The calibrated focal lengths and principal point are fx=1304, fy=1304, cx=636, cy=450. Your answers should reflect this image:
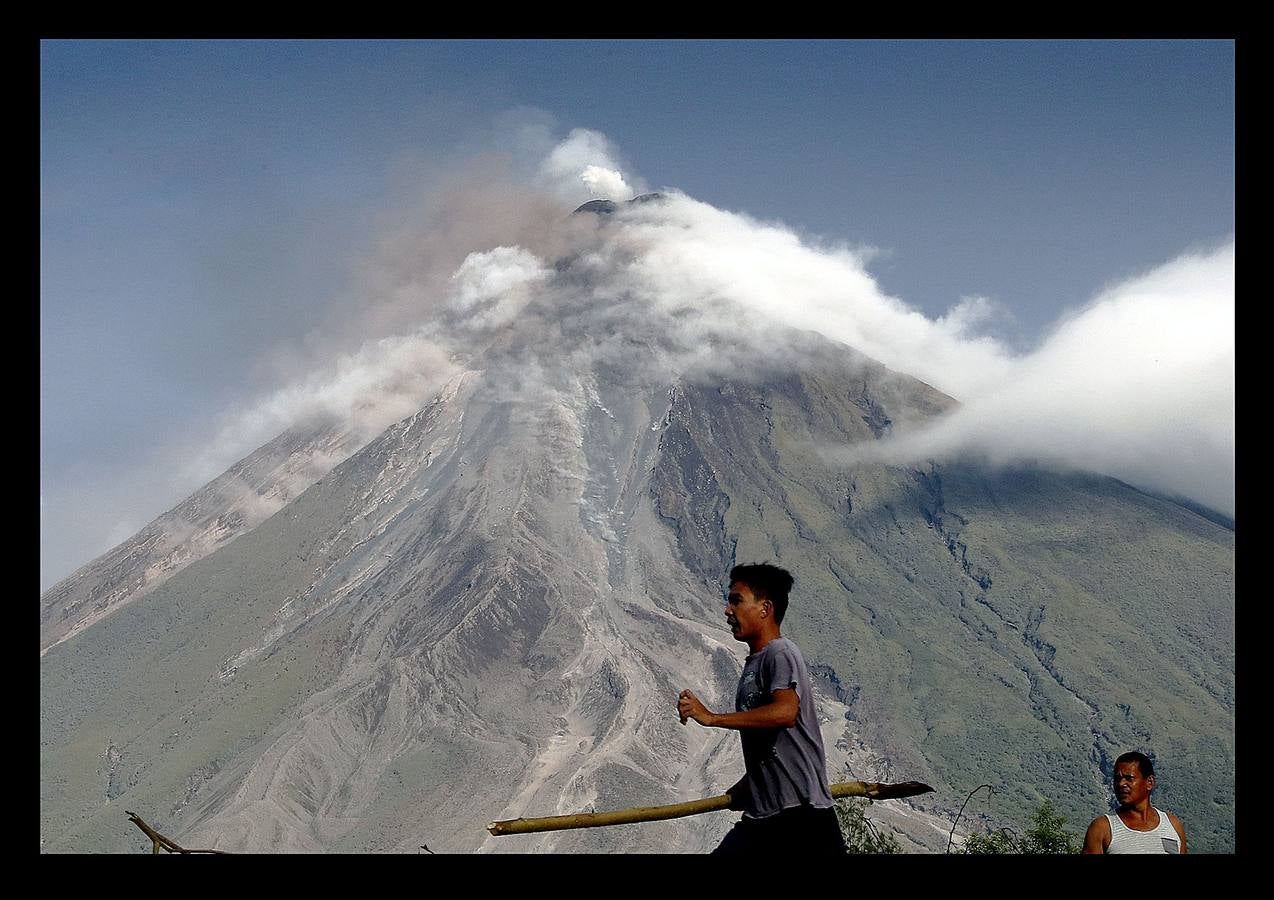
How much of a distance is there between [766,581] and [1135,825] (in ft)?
9.57

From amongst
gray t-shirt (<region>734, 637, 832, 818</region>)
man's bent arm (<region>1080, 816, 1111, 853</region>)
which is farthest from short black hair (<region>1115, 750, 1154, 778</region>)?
gray t-shirt (<region>734, 637, 832, 818</region>)

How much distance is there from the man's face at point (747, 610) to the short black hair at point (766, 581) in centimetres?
2

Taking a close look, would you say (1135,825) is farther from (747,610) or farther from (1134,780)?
(747,610)

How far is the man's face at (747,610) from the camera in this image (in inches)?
197

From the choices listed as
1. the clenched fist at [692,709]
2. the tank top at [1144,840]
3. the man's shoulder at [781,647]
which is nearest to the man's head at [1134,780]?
the tank top at [1144,840]

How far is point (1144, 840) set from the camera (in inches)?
257

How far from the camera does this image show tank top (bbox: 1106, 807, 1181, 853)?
6.51m

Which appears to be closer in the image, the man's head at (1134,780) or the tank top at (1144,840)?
the tank top at (1144,840)

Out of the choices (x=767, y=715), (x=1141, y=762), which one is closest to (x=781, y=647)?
(x=767, y=715)

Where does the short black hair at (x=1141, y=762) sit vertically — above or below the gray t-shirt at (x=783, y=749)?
above

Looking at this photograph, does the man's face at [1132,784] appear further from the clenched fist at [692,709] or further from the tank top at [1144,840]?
the clenched fist at [692,709]
